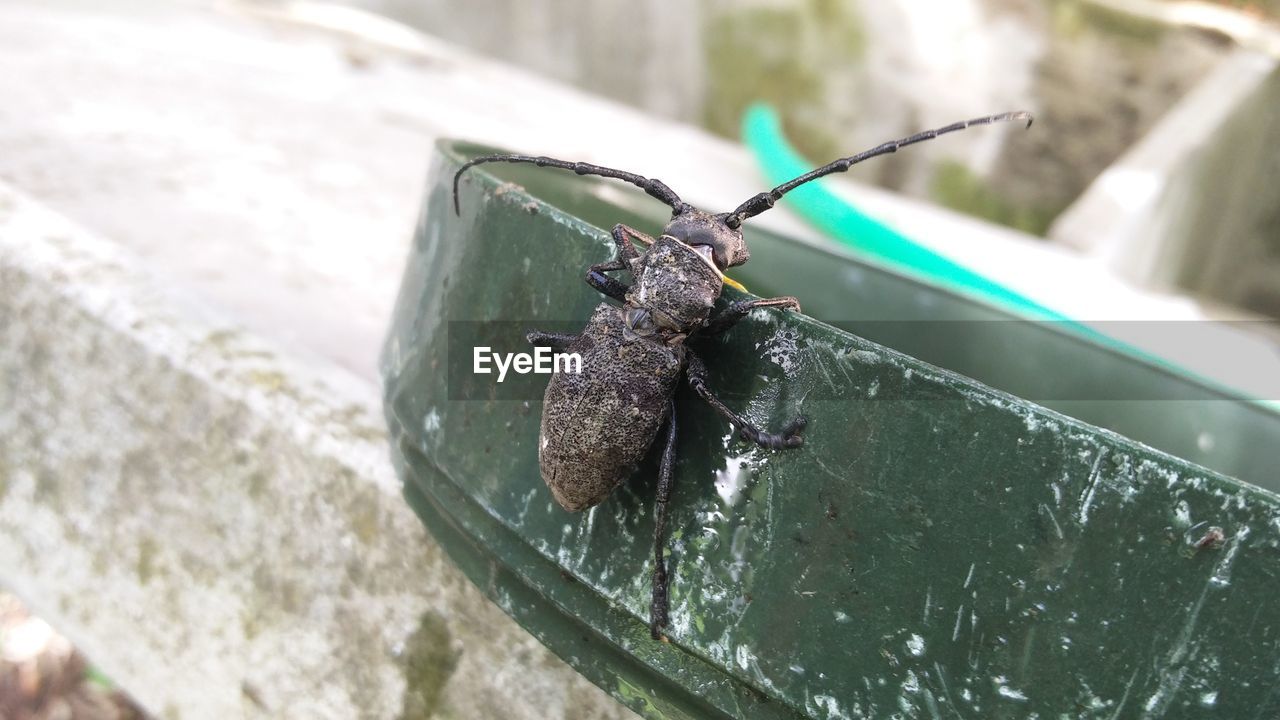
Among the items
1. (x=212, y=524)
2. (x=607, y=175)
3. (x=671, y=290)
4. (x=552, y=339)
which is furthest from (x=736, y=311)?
(x=212, y=524)

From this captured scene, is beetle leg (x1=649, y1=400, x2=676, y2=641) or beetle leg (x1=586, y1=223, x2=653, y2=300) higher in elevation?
beetle leg (x1=586, y1=223, x2=653, y2=300)

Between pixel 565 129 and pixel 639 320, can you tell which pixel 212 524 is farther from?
pixel 565 129

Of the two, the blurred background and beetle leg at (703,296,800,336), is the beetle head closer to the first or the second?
beetle leg at (703,296,800,336)

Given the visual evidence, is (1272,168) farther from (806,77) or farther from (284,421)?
(284,421)

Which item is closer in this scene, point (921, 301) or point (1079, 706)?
point (1079, 706)

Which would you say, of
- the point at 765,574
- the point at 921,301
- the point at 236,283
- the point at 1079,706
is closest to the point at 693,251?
the point at 765,574

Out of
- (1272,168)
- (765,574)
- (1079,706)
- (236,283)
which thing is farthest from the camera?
(1272,168)

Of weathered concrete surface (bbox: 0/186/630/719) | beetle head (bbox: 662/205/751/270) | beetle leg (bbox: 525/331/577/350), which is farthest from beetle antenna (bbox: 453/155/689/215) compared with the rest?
weathered concrete surface (bbox: 0/186/630/719)
